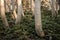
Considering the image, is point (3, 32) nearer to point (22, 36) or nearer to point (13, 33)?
point (13, 33)

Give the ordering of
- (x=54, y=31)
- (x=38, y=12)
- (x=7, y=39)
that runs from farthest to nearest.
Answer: (x=54, y=31) → (x=7, y=39) → (x=38, y=12)

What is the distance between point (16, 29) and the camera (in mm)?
11727

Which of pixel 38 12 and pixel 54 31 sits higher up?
pixel 38 12

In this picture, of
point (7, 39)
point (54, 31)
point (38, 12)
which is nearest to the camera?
point (38, 12)

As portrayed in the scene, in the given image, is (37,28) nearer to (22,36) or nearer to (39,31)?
(39,31)

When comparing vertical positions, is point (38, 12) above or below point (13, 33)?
above

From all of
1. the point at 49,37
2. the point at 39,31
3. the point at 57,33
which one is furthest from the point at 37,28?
the point at 57,33

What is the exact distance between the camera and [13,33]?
37.2 feet

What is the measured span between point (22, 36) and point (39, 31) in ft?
3.50

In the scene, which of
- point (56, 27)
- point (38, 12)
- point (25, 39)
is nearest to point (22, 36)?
point (25, 39)

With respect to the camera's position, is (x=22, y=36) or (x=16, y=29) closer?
(x=22, y=36)

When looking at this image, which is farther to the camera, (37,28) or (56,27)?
(56,27)

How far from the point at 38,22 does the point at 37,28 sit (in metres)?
0.42

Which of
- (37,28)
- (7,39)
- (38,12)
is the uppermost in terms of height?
(38,12)
